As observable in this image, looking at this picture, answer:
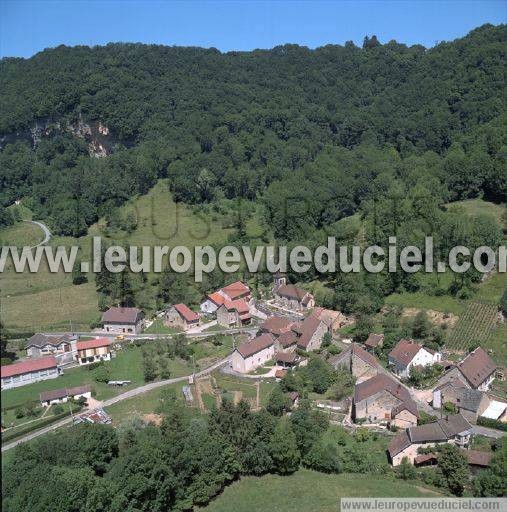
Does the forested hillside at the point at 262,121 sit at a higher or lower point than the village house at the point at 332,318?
higher

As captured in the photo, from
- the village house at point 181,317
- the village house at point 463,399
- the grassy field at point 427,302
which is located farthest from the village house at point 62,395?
the grassy field at point 427,302

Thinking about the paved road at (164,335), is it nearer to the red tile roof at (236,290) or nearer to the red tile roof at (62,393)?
the red tile roof at (236,290)

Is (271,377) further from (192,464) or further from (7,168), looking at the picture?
(7,168)

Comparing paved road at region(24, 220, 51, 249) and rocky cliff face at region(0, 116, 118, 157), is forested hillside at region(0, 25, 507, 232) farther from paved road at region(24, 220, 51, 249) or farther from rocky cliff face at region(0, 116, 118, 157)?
paved road at region(24, 220, 51, 249)

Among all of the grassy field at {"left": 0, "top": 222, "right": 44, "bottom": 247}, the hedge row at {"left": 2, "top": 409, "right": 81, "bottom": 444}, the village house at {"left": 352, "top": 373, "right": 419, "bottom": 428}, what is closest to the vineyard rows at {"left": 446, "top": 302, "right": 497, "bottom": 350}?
the village house at {"left": 352, "top": 373, "right": 419, "bottom": 428}


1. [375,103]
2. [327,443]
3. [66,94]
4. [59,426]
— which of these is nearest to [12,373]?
[59,426]

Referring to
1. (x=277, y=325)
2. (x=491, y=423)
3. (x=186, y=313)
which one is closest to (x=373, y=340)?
(x=277, y=325)
